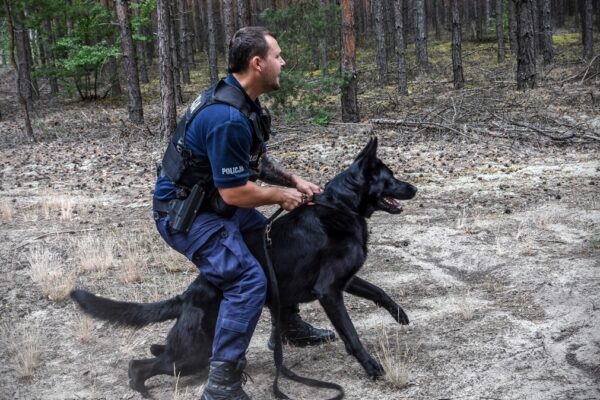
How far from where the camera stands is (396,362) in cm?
400

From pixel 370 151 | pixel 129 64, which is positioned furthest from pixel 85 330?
pixel 129 64

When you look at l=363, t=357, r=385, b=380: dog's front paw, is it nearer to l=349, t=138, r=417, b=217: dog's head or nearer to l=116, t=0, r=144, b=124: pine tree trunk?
l=349, t=138, r=417, b=217: dog's head

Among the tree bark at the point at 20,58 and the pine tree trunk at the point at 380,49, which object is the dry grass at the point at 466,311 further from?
the pine tree trunk at the point at 380,49

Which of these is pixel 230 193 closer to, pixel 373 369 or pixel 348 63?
pixel 373 369

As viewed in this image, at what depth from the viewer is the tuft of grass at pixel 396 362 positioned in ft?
12.3

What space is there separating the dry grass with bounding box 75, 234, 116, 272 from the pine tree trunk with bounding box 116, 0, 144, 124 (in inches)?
447

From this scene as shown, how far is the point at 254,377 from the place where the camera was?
409cm

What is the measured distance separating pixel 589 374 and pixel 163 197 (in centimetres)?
269

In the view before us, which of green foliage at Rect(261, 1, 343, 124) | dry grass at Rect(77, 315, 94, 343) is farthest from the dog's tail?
green foliage at Rect(261, 1, 343, 124)

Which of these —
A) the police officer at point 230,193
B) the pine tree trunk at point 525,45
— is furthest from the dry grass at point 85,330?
the pine tree trunk at point 525,45

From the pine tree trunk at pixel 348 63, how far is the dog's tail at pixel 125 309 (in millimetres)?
11384

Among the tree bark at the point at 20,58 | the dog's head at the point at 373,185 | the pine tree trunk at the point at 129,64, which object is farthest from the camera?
the pine tree trunk at the point at 129,64

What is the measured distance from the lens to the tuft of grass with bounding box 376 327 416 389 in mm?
3734

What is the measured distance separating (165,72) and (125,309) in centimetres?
1118
